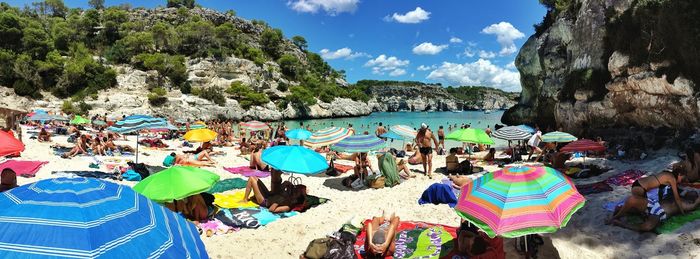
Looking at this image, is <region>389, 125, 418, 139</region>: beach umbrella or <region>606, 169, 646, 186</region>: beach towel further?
<region>389, 125, 418, 139</region>: beach umbrella

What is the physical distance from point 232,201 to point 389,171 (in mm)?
4130

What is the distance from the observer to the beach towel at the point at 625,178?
9336 millimetres

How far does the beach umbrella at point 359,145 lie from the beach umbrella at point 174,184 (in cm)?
415

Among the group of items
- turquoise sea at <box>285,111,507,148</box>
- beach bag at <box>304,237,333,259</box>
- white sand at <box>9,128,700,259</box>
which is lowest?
turquoise sea at <box>285,111,507,148</box>

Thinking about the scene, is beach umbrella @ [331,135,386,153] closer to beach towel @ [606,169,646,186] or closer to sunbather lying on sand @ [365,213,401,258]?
sunbather lying on sand @ [365,213,401,258]

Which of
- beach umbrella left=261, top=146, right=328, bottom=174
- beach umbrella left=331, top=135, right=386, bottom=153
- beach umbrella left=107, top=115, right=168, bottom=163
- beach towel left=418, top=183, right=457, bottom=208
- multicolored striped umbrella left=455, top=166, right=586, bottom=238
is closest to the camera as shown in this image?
multicolored striped umbrella left=455, top=166, right=586, bottom=238

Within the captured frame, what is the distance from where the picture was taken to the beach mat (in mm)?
5480

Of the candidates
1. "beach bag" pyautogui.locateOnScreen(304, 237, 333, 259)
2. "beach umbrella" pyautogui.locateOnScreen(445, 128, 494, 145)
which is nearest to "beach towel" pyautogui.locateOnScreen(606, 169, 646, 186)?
"beach umbrella" pyautogui.locateOnScreen(445, 128, 494, 145)

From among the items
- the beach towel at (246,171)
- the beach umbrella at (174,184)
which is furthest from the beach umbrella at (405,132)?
the beach umbrella at (174,184)

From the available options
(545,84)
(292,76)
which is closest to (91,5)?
(292,76)

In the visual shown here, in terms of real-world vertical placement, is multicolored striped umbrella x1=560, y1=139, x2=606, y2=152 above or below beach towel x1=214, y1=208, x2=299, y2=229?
above

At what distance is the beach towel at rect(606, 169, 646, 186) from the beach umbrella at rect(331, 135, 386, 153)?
5793mm

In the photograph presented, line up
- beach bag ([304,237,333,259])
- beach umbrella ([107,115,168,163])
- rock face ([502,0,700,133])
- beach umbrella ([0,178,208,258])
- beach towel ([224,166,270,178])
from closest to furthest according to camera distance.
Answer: beach umbrella ([0,178,208,258]) < beach bag ([304,237,333,259]) < beach umbrella ([107,115,168,163]) < beach towel ([224,166,270,178]) < rock face ([502,0,700,133])

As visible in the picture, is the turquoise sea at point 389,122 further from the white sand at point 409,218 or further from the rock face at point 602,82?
the white sand at point 409,218
